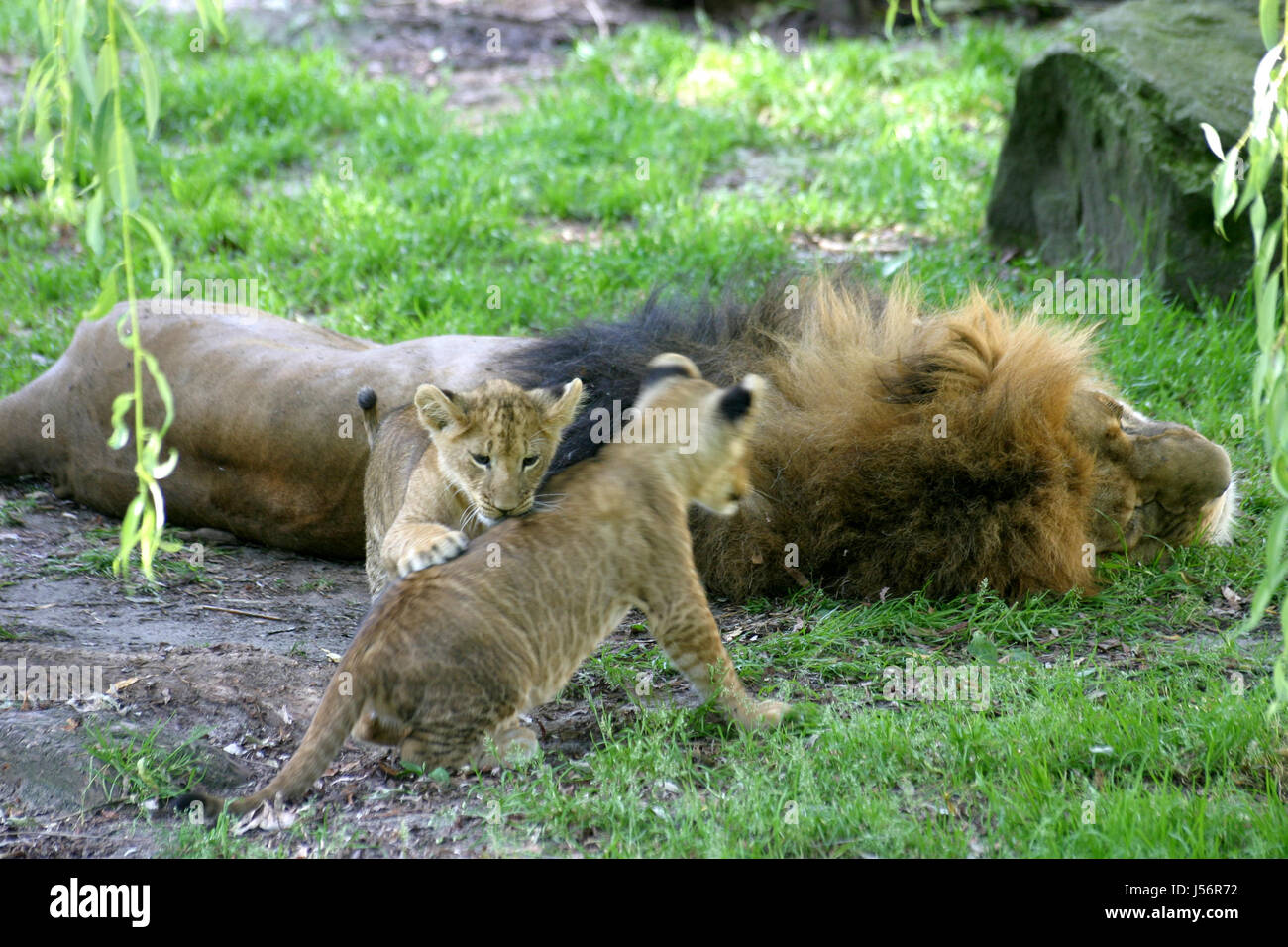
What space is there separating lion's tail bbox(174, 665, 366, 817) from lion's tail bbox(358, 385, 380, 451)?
1524 millimetres

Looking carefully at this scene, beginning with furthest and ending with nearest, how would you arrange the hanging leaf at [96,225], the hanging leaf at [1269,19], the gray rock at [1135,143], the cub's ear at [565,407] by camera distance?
1. the gray rock at [1135,143]
2. the cub's ear at [565,407]
3. the hanging leaf at [1269,19]
4. the hanging leaf at [96,225]

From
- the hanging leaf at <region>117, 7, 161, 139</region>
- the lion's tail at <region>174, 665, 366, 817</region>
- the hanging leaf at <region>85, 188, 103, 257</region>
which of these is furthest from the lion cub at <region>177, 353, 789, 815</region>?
the hanging leaf at <region>117, 7, 161, 139</region>

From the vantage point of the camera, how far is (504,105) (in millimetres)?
9312

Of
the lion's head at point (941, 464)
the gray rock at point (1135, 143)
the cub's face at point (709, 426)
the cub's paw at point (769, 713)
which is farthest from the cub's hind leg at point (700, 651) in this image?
the gray rock at point (1135, 143)

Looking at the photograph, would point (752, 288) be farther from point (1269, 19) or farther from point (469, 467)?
point (1269, 19)

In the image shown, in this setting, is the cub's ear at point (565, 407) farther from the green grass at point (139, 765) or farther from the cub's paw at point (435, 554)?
the green grass at point (139, 765)

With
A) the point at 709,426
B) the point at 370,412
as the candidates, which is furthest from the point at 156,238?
the point at 370,412

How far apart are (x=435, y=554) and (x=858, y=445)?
1.46 metres

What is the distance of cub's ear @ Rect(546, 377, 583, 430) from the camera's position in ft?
12.3

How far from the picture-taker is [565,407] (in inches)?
149

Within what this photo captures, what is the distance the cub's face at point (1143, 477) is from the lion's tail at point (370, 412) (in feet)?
7.58

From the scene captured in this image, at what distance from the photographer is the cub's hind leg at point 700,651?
3418 millimetres

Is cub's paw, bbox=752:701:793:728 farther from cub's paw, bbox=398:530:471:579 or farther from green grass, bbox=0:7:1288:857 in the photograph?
cub's paw, bbox=398:530:471:579
